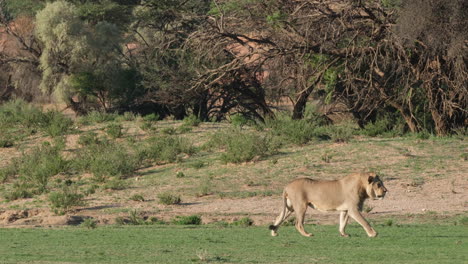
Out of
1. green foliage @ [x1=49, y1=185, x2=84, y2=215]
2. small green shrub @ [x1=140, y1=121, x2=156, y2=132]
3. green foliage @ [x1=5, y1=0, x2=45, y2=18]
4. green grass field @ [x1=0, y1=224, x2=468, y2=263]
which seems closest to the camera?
green grass field @ [x1=0, y1=224, x2=468, y2=263]

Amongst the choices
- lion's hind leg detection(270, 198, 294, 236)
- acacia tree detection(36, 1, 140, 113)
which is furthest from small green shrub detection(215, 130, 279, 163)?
acacia tree detection(36, 1, 140, 113)

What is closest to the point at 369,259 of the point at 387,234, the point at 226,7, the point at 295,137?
the point at 387,234

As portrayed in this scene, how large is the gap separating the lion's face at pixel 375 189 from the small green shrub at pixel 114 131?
18.1m

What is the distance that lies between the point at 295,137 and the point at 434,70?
15.2 ft

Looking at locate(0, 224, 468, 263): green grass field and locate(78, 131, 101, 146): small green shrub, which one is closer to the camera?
locate(0, 224, 468, 263): green grass field

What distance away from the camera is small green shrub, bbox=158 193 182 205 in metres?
21.5

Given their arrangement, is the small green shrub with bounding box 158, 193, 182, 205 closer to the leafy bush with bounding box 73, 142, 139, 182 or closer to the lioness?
the leafy bush with bounding box 73, 142, 139, 182

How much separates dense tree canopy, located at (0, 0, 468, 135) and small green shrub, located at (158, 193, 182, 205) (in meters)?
5.77

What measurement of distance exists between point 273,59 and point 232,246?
14767 millimetres

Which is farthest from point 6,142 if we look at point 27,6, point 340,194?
point 340,194

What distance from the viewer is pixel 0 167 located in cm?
2833

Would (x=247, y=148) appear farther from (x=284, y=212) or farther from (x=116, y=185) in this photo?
(x=284, y=212)

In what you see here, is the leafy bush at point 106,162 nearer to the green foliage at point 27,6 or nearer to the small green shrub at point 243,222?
the small green shrub at point 243,222

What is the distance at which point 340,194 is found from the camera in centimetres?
1338
